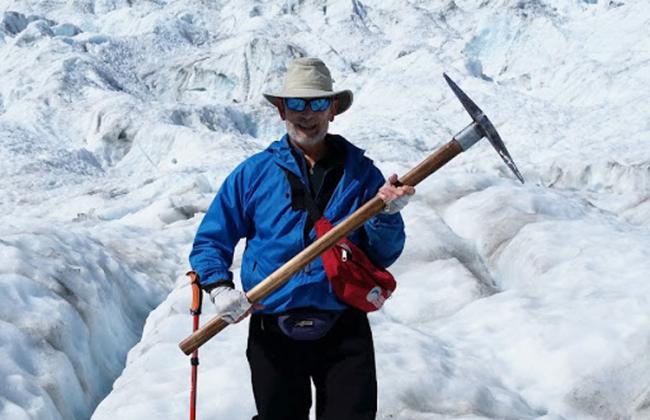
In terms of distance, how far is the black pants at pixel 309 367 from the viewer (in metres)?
2.49

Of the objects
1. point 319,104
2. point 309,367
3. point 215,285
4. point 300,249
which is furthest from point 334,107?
point 309,367

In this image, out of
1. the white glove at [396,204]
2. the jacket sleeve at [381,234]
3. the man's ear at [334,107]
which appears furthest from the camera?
the man's ear at [334,107]

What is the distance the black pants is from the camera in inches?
98.0

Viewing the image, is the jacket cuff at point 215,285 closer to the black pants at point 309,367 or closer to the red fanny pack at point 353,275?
the black pants at point 309,367

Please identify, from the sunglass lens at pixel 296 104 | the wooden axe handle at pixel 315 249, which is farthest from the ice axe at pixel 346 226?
the sunglass lens at pixel 296 104

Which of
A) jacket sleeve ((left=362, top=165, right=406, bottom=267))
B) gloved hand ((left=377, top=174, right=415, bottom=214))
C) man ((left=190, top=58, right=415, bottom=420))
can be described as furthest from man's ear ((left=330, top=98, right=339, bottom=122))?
gloved hand ((left=377, top=174, right=415, bottom=214))

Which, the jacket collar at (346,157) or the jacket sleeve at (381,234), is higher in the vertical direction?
the jacket collar at (346,157)

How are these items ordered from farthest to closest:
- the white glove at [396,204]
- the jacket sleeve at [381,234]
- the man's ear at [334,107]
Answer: the man's ear at [334,107], the jacket sleeve at [381,234], the white glove at [396,204]

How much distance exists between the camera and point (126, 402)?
4.07 m

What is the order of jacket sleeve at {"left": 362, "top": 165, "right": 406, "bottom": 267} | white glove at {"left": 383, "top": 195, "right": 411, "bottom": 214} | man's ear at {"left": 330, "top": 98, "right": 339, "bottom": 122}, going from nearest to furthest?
1. white glove at {"left": 383, "top": 195, "right": 411, "bottom": 214}
2. jacket sleeve at {"left": 362, "top": 165, "right": 406, "bottom": 267}
3. man's ear at {"left": 330, "top": 98, "right": 339, "bottom": 122}

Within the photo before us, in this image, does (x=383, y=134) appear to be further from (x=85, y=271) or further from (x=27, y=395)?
(x=27, y=395)

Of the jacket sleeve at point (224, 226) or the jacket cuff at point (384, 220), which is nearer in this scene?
the jacket cuff at point (384, 220)

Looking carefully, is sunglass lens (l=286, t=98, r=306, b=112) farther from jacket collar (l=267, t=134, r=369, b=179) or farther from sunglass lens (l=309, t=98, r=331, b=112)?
jacket collar (l=267, t=134, r=369, b=179)

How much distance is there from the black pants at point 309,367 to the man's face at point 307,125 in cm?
71
